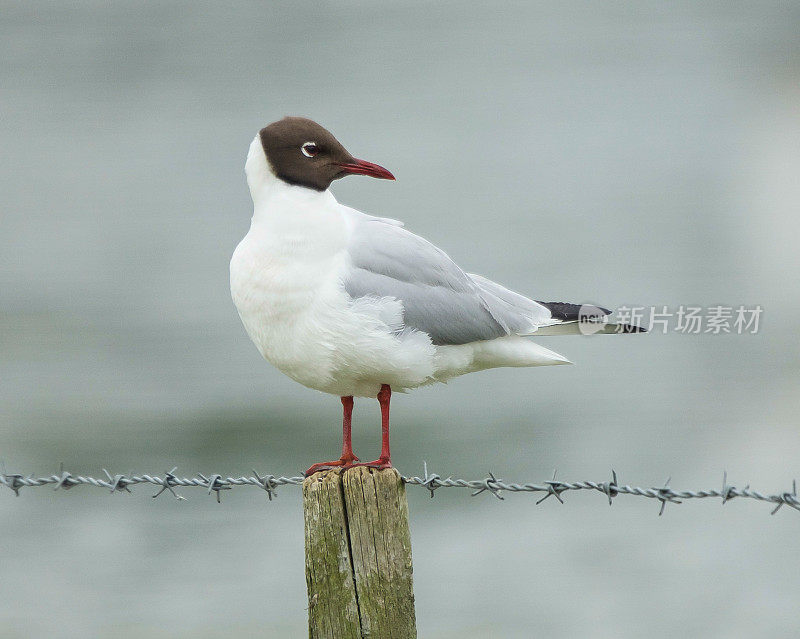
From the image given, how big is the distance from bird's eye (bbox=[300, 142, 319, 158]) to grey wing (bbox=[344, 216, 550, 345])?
0.27 meters

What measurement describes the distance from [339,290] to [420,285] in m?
0.32

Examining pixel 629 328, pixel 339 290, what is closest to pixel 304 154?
pixel 339 290

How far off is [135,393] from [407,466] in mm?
3979

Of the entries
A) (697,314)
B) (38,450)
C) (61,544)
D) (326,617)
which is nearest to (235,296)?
(326,617)

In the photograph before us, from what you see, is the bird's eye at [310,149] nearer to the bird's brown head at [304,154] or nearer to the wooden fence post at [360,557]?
the bird's brown head at [304,154]

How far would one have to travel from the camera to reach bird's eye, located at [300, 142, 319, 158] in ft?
11.8

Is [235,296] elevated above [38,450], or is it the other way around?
[235,296]

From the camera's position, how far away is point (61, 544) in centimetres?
906

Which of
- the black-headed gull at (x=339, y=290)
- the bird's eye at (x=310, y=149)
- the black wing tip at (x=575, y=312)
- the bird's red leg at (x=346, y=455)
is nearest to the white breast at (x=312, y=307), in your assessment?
the black-headed gull at (x=339, y=290)

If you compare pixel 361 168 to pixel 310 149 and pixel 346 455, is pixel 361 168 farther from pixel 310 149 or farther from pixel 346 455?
pixel 346 455

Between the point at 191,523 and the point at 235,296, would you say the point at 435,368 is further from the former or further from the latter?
the point at 191,523

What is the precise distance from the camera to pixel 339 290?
347 cm

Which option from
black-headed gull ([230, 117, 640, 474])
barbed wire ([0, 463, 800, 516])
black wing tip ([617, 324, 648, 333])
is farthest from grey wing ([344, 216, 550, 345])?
barbed wire ([0, 463, 800, 516])

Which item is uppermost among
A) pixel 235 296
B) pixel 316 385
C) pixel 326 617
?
pixel 235 296
